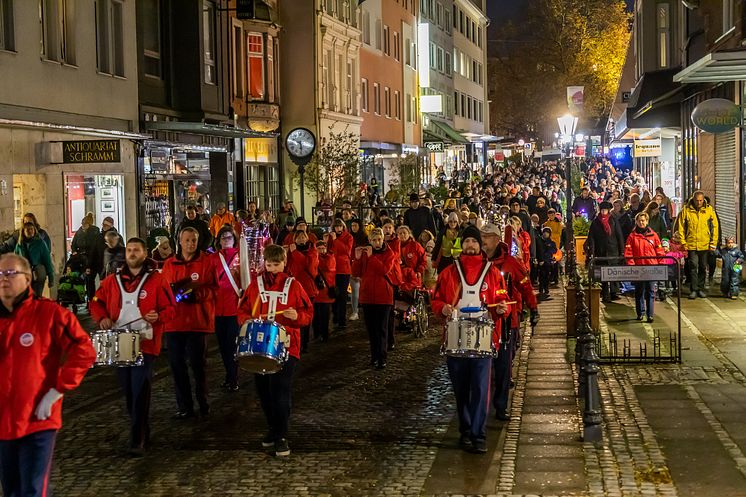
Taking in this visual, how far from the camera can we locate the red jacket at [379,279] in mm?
14680

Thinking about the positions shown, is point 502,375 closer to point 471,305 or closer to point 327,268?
point 471,305

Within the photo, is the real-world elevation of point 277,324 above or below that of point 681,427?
above

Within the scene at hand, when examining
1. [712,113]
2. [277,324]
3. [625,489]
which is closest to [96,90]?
[712,113]

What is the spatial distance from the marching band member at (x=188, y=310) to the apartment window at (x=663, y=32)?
2816 cm

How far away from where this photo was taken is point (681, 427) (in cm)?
1052

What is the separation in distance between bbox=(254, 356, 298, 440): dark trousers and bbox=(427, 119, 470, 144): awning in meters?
52.4

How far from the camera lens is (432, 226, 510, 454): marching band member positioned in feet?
32.1

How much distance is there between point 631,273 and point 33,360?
30.4ft

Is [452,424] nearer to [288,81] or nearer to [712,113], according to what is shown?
[712,113]

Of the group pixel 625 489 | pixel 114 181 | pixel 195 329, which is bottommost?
pixel 625 489

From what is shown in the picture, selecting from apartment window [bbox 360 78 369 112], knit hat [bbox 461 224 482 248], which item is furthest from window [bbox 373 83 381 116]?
knit hat [bbox 461 224 482 248]

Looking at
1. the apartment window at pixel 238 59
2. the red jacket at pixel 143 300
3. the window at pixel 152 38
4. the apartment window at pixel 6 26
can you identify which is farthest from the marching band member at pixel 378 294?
the apartment window at pixel 238 59

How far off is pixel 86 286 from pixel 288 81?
20.2m

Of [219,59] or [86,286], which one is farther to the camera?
[219,59]
